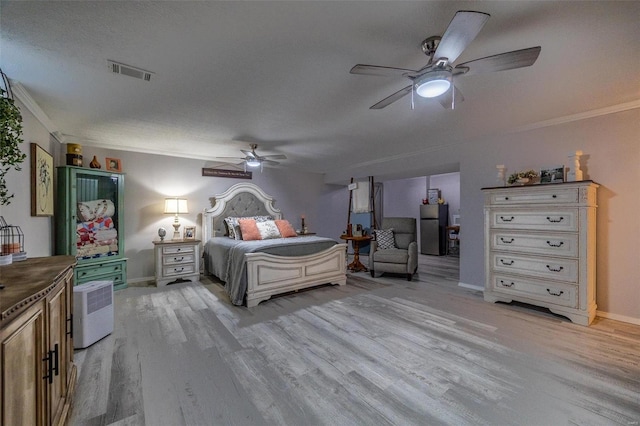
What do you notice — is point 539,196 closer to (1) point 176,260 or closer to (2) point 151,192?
(1) point 176,260

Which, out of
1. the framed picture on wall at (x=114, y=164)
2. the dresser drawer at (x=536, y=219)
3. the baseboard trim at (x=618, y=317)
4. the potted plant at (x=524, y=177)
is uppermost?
the framed picture on wall at (x=114, y=164)

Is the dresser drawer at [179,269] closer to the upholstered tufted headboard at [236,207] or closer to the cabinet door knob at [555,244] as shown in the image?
the upholstered tufted headboard at [236,207]

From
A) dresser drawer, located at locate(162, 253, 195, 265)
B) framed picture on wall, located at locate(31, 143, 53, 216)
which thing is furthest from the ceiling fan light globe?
dresser drawer, located at locate(162, 253, 195, 265)

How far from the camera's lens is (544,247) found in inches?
115

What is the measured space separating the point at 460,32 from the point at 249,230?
380 cm

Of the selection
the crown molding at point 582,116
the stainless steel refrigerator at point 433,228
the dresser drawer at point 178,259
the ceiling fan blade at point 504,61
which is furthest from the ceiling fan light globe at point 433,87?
the stainless steel refrigerator at point 433,228

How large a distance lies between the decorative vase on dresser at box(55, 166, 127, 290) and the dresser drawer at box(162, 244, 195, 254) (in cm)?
56

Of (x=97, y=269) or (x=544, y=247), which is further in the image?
(x=97, y=269)

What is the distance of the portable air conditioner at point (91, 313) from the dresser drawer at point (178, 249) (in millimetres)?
1655

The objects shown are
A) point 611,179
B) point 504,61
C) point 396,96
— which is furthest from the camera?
point 611,179

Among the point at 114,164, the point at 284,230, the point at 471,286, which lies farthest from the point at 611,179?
the point at 114,164

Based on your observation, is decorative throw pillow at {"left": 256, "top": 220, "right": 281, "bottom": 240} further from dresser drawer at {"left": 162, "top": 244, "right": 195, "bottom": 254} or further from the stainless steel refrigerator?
the stainless steel refrigerator

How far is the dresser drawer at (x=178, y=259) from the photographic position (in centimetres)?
414

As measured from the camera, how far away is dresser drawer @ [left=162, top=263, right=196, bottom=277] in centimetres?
413
